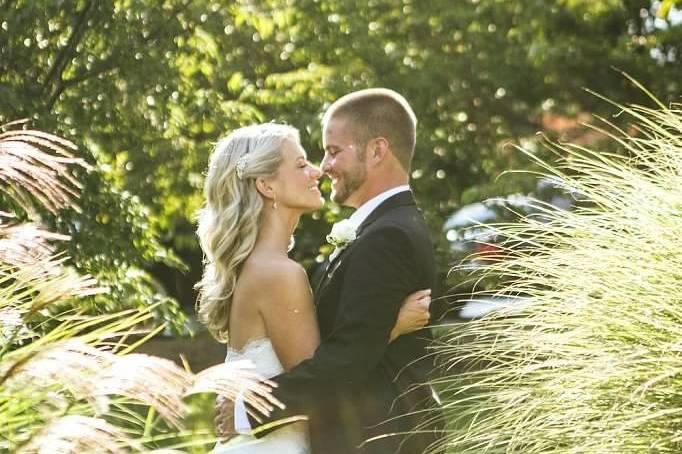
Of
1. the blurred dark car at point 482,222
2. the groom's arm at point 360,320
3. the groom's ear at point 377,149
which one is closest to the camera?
the groom's arm at point 360,320

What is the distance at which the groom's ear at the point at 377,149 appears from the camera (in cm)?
527

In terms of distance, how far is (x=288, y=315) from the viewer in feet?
15.9

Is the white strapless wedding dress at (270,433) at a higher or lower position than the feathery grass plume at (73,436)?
lower

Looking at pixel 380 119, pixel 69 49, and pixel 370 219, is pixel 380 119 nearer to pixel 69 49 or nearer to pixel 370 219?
pixel 370 219

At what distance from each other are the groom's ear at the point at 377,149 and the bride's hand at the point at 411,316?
696mm

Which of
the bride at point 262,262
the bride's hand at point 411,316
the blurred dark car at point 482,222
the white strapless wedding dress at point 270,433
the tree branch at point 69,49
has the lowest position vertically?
the blurred dark car at point 482,222

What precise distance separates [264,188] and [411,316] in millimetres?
753

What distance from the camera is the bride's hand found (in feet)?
15.8

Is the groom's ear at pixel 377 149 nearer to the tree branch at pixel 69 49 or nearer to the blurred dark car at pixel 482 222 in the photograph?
the tree branch at pixel 69 49

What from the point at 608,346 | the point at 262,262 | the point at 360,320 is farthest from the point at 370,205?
the point at 608,346

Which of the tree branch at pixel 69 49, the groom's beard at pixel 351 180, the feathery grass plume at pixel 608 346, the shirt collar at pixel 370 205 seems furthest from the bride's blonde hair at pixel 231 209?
the tree branch at pixel 69 49

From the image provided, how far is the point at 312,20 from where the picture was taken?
12.9m

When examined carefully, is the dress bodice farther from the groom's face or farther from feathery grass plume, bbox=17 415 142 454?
feathery grass plume, bbox=17 415 142 454

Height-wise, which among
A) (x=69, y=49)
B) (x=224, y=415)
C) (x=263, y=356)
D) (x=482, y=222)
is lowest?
(x=482, y=222)
